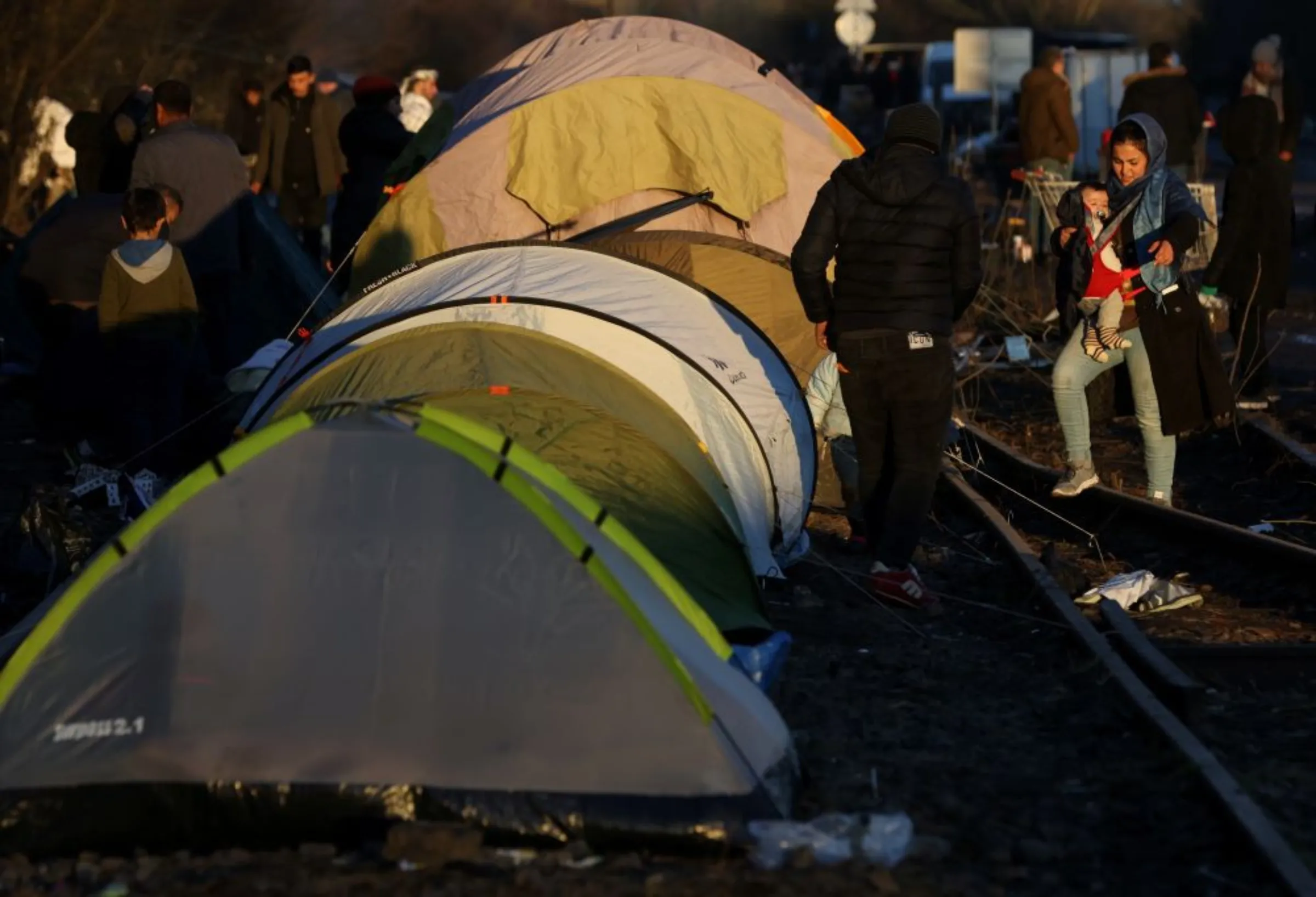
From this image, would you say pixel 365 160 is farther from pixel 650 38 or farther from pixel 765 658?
pixel 765 658

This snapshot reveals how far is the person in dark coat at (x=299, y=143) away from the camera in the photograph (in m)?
18.7

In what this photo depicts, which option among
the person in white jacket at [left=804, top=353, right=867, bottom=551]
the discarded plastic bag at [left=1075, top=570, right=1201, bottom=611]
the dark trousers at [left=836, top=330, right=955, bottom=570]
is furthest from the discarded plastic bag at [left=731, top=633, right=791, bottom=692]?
the person in white jacket at [left=804, top=353, right=867, bottom=551]

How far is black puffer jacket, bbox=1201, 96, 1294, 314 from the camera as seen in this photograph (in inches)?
568

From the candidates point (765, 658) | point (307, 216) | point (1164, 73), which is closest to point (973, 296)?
point (765, 658)

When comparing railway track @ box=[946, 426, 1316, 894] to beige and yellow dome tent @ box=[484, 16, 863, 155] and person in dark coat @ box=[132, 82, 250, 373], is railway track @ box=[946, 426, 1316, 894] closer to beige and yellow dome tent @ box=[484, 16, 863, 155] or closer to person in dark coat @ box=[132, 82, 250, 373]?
beige and yellow dome tent @ box=[484, 16, 863, 155]

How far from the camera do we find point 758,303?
13.4 metres

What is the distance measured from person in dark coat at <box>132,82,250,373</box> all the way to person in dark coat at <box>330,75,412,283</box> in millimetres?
2813

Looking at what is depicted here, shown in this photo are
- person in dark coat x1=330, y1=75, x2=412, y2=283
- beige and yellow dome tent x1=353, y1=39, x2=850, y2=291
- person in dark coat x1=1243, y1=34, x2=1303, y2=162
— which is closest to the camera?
beige and yellow dome tent x1=353, y1=39, x2=850, y2=291

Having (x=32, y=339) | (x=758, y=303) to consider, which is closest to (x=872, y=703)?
(x=758, y=303)

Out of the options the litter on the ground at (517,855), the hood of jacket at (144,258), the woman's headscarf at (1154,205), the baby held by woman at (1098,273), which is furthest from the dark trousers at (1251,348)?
the litter on the ground at (517,855)

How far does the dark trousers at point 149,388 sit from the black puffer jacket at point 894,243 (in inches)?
160

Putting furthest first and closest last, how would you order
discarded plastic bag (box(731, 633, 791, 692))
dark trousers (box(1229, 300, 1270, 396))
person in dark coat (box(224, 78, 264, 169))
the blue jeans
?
person in dark coat (box(224, 78, 264, 169)) → dark trousers (box(1229, 300, 1270, 396)) → the blue jeans → discarded plastic bag (box(731, 633, 791, 692))

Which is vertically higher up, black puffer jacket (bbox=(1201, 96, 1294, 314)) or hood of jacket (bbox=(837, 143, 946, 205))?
hood of jacket (bbox=(837, 143, 946, 205))

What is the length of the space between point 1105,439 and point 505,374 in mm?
6262
